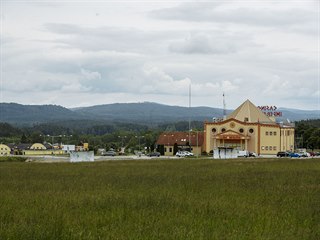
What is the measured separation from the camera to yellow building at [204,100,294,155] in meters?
122

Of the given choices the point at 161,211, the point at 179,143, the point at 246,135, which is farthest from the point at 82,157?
the point at 161,211

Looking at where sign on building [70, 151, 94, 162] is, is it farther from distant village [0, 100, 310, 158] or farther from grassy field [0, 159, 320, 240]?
grassy field [0, 159, 320, 240]

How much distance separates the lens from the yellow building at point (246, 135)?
401ft

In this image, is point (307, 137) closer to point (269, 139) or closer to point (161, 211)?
point (269, 139)

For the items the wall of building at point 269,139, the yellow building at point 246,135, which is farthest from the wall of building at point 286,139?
the wall of building at point 269,139

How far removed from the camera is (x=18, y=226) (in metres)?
17.9

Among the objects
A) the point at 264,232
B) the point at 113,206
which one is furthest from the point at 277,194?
the point at 264,232

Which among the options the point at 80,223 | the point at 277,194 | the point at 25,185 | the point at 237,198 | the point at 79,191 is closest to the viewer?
the point at 80,223

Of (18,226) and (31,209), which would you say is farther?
(31,209)

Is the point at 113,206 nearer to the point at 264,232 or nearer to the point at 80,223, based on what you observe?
the point at 80,223

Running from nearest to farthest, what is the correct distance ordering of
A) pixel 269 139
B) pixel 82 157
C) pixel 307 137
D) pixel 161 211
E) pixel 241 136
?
1. pixel 161 211
2. pixel 82 157
3. pixel 241 136
4. pixel 269 139
5. pixel 307 137

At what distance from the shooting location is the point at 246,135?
123 metres

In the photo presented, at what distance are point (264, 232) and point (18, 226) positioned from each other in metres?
6.89

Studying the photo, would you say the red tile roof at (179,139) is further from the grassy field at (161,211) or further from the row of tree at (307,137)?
the grassy field at (161,211)
